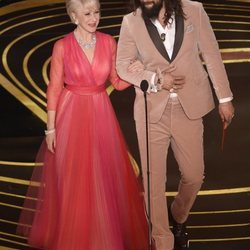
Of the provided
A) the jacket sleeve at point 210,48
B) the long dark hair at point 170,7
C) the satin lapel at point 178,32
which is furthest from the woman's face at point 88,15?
the jacket sleeve at point 210,48

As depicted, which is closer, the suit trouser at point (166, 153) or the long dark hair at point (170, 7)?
the long dark hair at point (170, 7)

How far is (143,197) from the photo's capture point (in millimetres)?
3959

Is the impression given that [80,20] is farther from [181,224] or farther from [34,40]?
[34,40]

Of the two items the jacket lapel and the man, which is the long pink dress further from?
the jacket lapel

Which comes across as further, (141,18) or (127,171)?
(127,171)

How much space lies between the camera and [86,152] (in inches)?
145

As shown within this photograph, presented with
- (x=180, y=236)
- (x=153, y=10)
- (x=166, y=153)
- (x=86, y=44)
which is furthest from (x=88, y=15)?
(x=180, y=236)

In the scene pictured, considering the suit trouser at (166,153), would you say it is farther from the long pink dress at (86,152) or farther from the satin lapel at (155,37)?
the satin lapel at (155,37)

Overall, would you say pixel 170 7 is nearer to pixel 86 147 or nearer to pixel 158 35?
pixel 158 35

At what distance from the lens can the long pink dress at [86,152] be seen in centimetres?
360

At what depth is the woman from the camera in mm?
3598

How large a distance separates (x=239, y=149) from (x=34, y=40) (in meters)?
3.55

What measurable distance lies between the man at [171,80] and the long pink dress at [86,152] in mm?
161

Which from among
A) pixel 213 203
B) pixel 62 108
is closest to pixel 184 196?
pixel 213 203
